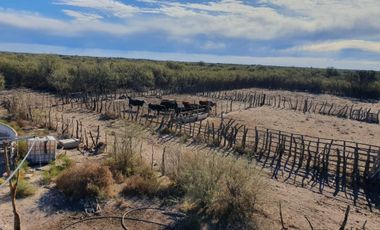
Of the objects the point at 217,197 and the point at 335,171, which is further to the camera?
the point at 335,171

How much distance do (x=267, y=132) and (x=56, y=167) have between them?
981 cm

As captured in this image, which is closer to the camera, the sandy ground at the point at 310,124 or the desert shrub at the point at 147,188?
the desert shrub at the point at 147,188

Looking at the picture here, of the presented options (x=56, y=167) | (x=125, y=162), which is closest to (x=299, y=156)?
(x=125, y=162)

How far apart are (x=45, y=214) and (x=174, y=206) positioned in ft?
12.4

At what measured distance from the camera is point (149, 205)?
1117 centimetres

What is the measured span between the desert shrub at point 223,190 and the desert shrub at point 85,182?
269cm

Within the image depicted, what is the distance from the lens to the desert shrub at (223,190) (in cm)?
995

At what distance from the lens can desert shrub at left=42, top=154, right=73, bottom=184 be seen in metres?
12.6

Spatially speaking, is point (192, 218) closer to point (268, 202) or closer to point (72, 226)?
point (268, 202)

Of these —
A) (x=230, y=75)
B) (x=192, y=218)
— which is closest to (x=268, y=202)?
(x=192, y=218)

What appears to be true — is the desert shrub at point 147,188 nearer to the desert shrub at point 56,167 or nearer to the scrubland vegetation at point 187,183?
the scrubland vegetation at point 187,183

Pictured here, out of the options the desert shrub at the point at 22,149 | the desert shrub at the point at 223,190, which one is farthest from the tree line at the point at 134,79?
the desert shrub at the point at 223,190

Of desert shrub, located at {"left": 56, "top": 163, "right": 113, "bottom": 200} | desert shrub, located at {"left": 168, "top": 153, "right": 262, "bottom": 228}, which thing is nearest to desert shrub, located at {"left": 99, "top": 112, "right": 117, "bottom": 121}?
desert shrub, located at {"left": 56, "top": 163, "right": 113, "bottom": 200}

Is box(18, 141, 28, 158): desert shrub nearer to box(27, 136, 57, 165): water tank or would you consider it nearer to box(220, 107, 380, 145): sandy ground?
box(27, 136, 57, 165): water tank
